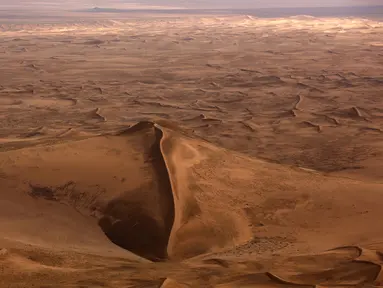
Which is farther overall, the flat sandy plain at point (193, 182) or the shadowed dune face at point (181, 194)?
the shadowed dune face at point (181, 194)

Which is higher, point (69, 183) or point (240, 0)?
point (240, 0)

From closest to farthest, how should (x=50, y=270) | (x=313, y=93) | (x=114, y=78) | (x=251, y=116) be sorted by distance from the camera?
(x=50, y=270)
(x=251, y=116)
(x=313, y=93)
(x=114, y=78)

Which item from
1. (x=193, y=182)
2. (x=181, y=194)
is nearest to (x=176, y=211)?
(x=181, y=194)

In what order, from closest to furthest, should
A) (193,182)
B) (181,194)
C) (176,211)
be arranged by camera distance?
(176,211), (181,194), (193,182)

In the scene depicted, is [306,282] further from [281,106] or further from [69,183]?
[281,106]

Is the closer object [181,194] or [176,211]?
[176,211]

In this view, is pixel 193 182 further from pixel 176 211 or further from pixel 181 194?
pixel 176 211

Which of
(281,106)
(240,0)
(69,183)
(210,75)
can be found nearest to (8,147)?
(69,183)

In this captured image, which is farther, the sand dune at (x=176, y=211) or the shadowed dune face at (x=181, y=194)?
the shadowed dune face at (x=181, y=194)
